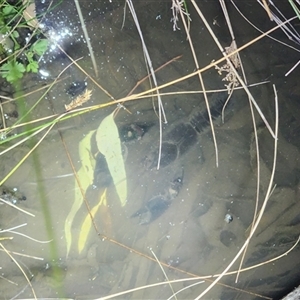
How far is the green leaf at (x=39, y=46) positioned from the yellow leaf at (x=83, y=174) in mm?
291

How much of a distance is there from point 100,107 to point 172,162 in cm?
30

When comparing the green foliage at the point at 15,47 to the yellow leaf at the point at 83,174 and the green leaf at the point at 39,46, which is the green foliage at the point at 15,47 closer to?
the green leaf at the point at 39,46

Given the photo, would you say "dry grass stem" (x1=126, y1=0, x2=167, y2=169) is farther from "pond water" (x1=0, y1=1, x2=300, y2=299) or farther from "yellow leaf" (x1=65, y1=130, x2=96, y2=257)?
"yellow leaf" (x1=65, y1=130, x2=96, y2=257)

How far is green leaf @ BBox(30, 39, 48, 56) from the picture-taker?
1093mm

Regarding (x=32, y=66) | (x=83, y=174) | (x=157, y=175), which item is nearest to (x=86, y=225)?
(x=83, y=174)

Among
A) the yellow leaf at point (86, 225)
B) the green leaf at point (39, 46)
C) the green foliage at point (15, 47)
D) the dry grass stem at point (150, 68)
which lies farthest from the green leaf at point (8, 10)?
the yellow leaf at point (86, 225)

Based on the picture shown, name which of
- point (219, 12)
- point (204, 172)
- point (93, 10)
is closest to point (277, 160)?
point (204, 172)

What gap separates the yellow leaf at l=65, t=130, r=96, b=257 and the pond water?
1cm

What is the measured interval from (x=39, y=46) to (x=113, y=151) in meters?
0.39

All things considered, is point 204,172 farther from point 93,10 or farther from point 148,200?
point 93,10

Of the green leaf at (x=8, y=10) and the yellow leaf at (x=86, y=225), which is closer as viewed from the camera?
the green leaf at (x=8, y=10)

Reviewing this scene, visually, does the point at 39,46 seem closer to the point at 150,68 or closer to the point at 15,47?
the point at 15,47

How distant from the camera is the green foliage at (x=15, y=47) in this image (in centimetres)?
106

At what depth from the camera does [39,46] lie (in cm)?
109
